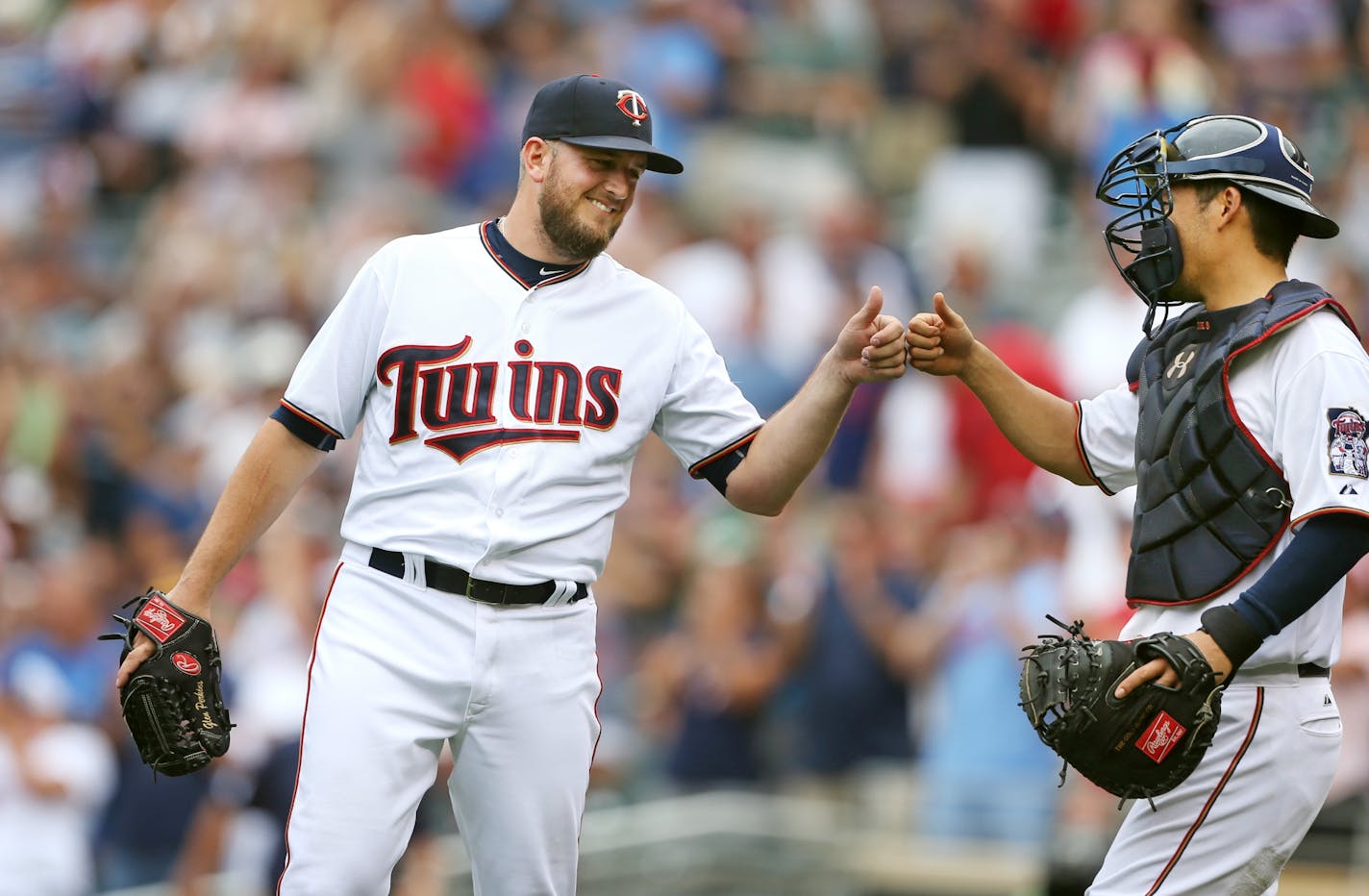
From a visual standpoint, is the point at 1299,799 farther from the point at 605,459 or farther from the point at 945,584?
the point at 945,584

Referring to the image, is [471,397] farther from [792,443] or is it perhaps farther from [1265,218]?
[1265,218]

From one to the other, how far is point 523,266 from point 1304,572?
1998 mm

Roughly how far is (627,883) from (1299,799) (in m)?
4.79

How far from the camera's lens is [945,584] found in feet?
28.7

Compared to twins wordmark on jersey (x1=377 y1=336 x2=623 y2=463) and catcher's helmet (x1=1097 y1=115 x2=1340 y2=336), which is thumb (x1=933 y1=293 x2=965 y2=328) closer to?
catcher's helmet (x1=1097 y1=115 x2=1340 y2=336)

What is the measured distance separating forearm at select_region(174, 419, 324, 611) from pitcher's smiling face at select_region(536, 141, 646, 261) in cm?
82

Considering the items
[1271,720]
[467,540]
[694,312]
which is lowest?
[1271,720]

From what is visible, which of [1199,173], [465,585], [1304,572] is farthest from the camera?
[465,585]

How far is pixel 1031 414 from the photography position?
4910 mm

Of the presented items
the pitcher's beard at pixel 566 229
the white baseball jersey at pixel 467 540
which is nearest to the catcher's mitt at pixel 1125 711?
the white baseball jersey at pixel 467 540

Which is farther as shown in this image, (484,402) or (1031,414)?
(1031,414)

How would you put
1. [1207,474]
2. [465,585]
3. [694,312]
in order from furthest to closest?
[694,312] < [465,585] < [1207,474]

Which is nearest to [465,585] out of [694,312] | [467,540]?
[467,540]

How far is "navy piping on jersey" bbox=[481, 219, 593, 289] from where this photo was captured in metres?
4.80
